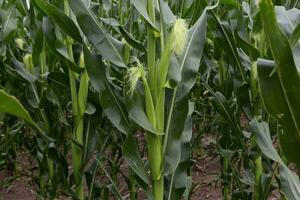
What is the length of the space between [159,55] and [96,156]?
80 cm

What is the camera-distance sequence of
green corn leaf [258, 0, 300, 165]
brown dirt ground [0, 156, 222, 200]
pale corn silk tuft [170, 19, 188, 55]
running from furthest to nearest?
brown dirt ground [0, 156, 222, 200] < pale corn silk tuft [170, 19, 188, 55] < green corn leaf [258, 0, 300, 165]

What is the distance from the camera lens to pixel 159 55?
1565mm

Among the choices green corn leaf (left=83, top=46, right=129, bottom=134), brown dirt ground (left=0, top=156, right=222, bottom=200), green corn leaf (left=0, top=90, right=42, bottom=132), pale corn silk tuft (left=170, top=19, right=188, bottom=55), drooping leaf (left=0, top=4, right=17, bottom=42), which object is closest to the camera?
green corn leaf (left=0, top=90, right=42, bottom=132)

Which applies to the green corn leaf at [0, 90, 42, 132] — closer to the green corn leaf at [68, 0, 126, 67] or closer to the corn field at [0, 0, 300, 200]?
the corn field at [0, 0, 300, 200]

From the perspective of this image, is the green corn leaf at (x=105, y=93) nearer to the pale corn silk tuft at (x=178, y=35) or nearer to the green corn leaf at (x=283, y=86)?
the pale corn silk tuft at (x=178, y=35)

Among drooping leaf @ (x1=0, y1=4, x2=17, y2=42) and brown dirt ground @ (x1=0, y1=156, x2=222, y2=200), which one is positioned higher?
drooping leaf @ (x1=0, y1=4, x2=17, y2=42)

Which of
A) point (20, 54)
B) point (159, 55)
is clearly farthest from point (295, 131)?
point (20, 54)

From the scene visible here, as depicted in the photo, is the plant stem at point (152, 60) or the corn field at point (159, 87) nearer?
the corn field at point (159, 87)

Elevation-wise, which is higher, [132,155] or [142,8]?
[142,8]

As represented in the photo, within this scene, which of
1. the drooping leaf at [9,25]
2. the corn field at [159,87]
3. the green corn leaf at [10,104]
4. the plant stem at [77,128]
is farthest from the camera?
the drooping leaf at [9,25]

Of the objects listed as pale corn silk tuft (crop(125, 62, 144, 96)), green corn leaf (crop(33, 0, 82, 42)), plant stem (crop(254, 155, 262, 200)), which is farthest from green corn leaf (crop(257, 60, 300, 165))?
plant stem (crop(254, 155, 262, 200))

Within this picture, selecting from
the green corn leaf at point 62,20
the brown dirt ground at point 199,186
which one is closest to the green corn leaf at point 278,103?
the green corn leaf at point 62,20

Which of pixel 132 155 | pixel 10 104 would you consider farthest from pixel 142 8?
pixel 10 104

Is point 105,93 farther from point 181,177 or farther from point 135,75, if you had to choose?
point 181,177
